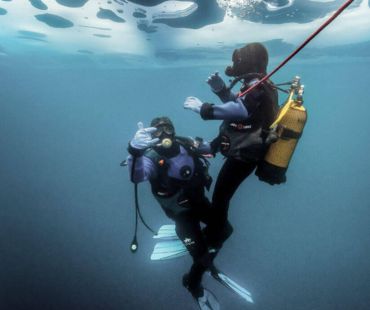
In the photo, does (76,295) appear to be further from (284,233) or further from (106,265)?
(284,233)

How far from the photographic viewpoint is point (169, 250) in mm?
5445

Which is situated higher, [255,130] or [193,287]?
[255,130]

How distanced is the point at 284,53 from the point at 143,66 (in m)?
12.7

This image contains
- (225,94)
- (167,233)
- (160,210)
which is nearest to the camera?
(225,94)

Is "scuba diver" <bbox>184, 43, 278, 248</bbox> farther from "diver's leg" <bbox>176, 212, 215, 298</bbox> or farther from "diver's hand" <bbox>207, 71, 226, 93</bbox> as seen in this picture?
"diver's leg" <bbox>176, 212, 215, 298</bbox>

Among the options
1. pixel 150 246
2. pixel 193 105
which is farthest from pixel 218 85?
pixel 150 246

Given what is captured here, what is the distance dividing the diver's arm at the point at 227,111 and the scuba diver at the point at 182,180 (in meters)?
0.94

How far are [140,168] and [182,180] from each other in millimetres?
755

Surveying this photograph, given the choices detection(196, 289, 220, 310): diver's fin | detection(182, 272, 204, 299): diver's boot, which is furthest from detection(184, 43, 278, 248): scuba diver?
detection(196, 289, 220, 310): diver's fin

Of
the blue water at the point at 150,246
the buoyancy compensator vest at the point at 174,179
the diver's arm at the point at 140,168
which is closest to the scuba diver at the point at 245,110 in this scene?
the buoyancy compensator vest at the point at 174,179

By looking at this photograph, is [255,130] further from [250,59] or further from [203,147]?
[203,147]

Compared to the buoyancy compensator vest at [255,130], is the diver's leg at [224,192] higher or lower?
lower

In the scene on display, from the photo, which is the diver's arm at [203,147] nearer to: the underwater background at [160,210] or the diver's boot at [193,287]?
the diver's boot at [193,287]

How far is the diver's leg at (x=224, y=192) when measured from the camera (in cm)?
420
